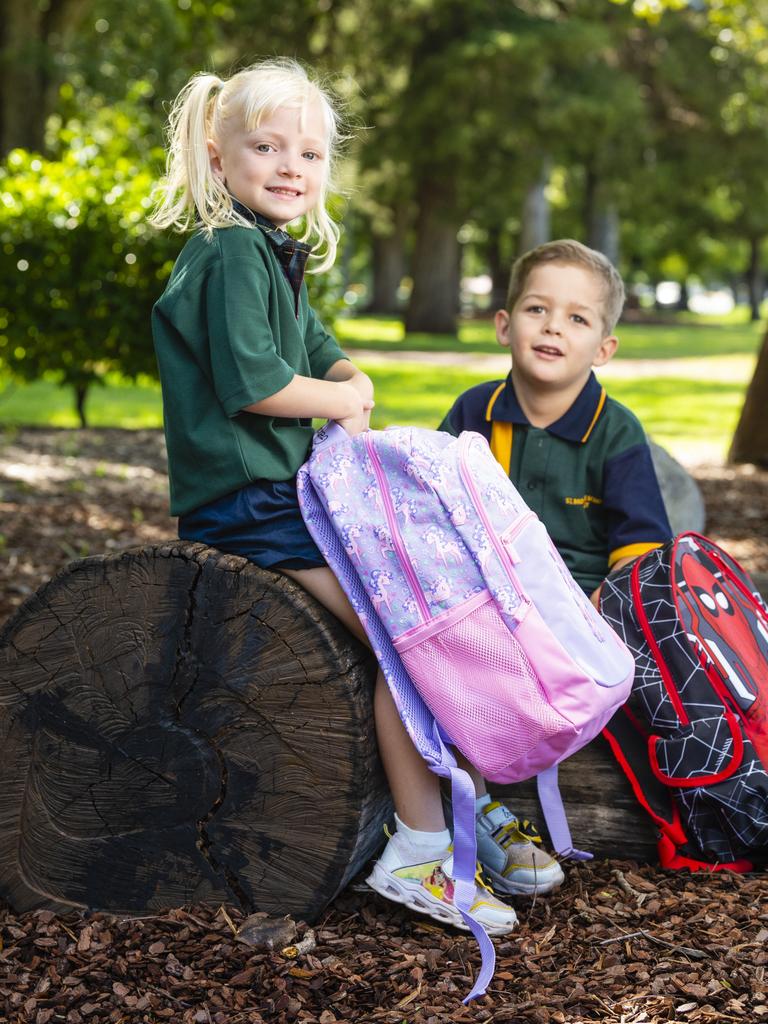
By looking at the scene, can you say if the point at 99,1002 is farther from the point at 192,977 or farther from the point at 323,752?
the point at 323,752

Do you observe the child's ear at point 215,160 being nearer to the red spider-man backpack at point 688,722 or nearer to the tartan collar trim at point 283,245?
the tartan collar trim at point 283,245

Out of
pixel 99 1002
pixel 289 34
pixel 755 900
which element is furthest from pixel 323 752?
pixel 289 34

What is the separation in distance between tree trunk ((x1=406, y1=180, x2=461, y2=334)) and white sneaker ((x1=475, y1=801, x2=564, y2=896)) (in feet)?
80.2

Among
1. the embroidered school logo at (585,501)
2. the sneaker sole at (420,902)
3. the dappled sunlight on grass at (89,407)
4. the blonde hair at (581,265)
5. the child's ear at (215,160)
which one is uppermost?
the child's ear at (215,160)

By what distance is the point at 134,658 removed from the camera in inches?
107

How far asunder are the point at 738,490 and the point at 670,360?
13794mm

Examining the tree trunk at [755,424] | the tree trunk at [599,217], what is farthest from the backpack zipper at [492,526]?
the tree trunk at [599,217]

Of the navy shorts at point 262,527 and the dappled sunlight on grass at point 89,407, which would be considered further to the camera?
the dappled sunlight on grass at point 89,407

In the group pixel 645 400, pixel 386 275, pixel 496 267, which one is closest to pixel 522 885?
pixel 645 400

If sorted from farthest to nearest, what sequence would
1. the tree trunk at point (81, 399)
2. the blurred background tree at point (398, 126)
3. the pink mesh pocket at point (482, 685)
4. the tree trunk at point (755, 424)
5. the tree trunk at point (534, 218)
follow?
the tree trunk at point (534, 218)
the tree trunk at point (81, 399)
the blurred background tree at point (398, 126)
the tree trunk at point (755, 424)
the pink mesh pocket at point (482, 685)

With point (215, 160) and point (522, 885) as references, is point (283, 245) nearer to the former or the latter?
Result: point (215, 160)

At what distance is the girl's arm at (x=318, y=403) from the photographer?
263 cm

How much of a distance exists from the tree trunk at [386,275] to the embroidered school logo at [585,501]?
1372 inches

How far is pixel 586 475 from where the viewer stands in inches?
135
